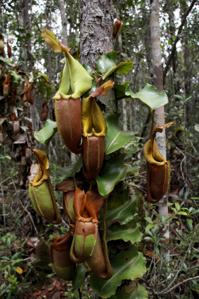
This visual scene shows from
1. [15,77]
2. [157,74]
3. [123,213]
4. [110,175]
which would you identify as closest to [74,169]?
[110,175]

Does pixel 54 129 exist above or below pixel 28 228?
above

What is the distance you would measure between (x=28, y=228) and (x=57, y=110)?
259cm

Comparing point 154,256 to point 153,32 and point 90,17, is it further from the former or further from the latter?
point 153,32

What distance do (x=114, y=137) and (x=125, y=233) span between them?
1.31 ft

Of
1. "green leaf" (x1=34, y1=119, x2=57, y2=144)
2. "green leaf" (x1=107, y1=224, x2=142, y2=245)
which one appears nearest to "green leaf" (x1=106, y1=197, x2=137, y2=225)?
"green leaf" (x1=107, y1=224, x2=142, y2=245)

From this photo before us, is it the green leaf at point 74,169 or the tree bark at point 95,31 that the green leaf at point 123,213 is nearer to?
the green leaf at point 74,169

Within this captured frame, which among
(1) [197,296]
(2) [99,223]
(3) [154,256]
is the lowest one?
(1) [197,296]

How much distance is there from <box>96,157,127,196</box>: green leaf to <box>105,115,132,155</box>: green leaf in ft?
0.24

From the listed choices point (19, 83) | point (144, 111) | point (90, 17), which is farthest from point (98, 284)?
point (144, 111)

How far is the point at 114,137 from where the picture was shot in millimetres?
1661

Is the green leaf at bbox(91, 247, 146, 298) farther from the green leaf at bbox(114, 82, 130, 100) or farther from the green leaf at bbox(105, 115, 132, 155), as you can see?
the green leaf at bbox(114, 82, 130, 100)

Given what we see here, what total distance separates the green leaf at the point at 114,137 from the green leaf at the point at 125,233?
1.11 ft

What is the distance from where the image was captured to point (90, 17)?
1809 mm

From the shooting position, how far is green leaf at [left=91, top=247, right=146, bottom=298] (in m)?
1.67
